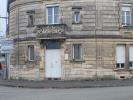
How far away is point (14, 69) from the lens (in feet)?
161

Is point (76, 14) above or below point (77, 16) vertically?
above

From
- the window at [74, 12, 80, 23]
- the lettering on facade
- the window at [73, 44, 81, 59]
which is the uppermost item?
the window at [74, 12, 80, 23]

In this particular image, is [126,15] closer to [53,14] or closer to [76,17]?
[76,17]

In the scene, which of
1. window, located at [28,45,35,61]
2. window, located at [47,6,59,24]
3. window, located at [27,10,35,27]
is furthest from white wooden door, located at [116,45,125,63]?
window, located at [27,10,35,27]

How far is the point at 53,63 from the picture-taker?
45.0m

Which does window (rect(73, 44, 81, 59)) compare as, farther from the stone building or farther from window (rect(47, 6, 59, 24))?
window (rect(47, 6, 59, 24))

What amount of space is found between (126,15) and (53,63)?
793 cm

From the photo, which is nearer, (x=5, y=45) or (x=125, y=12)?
(x=5, y=45)

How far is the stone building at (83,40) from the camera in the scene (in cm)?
4400

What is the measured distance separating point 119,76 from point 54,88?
10869mm

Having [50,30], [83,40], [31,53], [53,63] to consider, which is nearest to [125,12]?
[83,40]

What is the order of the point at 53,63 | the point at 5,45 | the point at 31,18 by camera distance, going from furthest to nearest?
1. the point at 31,18
2. the point at 53,63
3. the point at 5,45

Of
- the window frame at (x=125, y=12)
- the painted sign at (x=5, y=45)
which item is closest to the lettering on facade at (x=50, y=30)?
the painted sign at (x=5, y=45)

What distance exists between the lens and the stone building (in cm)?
4400
